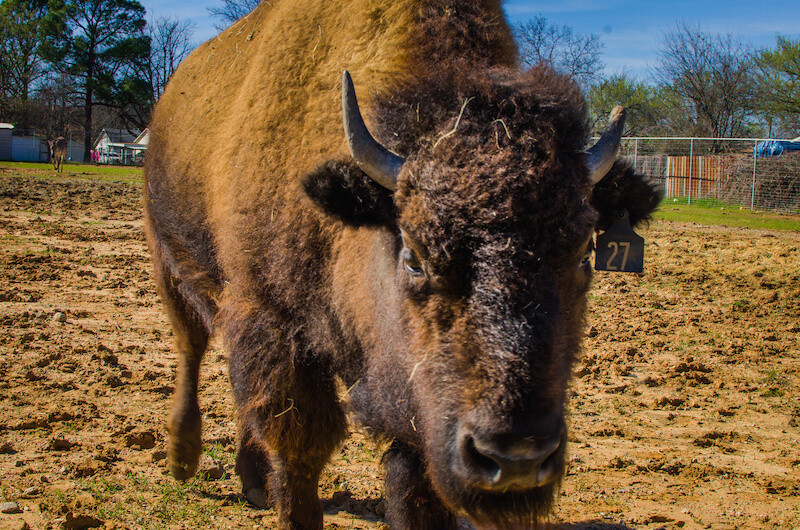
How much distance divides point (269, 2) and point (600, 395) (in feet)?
14.6

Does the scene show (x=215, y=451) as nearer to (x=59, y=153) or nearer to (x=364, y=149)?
(x=364, y=149)

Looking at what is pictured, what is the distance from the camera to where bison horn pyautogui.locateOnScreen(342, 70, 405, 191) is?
241cm

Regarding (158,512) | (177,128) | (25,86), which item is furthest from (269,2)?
(25,86)

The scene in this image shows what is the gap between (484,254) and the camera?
Result: 6.98ft

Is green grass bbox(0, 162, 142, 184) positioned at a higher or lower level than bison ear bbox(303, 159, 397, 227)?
higher

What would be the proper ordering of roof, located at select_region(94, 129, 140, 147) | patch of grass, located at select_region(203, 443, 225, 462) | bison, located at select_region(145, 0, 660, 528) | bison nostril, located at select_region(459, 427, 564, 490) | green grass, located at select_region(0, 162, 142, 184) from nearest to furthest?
1. bison nostril, located at select_region(459, 427, 564, 490)
2. bison, located at select_region(145, 0, 660, 528)
3. patch of grass, located at select_region(203, 443, 225, 462)
4. green grass, located at select_region(0, 162, 142, 184)
5. roof, located at select_region(94, 129, 140, 147)

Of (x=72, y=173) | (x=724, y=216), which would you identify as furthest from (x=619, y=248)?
(x=72, y=173)

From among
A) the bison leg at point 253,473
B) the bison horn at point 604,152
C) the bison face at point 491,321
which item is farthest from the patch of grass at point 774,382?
the bison leg at point 253,473

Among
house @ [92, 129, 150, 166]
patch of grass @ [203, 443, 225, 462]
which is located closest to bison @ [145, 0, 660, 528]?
patch of grass @ [203, 443, 225, 462]

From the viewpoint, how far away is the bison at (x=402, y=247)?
83.0 inches

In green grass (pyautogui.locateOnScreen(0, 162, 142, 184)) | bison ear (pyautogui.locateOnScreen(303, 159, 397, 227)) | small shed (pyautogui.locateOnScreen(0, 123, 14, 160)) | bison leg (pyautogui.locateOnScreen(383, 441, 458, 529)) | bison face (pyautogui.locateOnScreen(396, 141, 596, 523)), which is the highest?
small shed (pyautogui.locateOnScreen(0, 123, 14, 160))

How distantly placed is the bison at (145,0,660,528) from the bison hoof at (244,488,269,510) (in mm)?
13

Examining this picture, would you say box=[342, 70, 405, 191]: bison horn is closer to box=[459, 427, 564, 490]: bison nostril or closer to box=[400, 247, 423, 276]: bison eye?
box=[400, 247, 423, 276]: bison eye

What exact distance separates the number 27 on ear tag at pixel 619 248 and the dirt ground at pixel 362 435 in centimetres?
151
